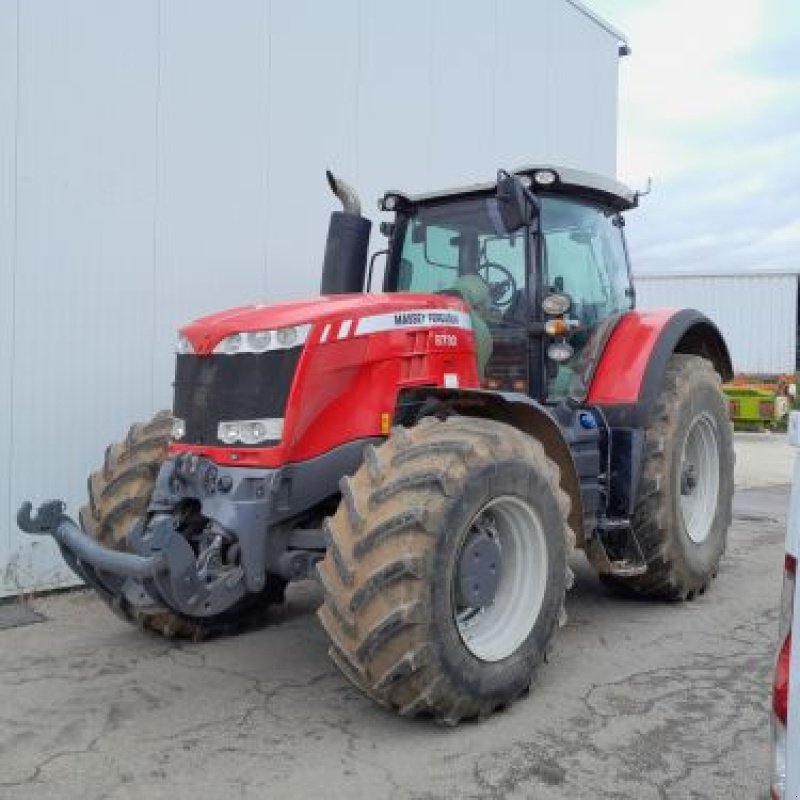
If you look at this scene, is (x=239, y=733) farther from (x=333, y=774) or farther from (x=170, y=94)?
(x=170, y=94)

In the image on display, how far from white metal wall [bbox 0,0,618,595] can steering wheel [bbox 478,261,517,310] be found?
8.21 feet

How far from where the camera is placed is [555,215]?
5.29 metres

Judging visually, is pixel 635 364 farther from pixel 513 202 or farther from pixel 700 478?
pixel 513 202

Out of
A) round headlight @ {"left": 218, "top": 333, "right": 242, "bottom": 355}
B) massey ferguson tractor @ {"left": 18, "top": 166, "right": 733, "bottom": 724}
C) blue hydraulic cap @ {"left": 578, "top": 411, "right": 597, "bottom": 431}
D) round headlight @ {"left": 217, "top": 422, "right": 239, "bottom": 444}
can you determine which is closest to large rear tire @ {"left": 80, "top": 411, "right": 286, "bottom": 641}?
massey ferguson tractor @ {"left": 18, "top": 166, "right": 733, "bottom": 724}

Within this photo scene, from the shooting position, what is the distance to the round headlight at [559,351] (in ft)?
16.6

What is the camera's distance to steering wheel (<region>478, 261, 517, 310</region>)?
16.8 ft

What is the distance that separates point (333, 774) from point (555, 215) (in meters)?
3.26

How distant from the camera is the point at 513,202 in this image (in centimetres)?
465

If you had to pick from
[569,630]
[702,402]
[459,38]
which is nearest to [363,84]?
[459,38]

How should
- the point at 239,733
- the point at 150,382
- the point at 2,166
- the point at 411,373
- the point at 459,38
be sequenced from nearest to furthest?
the point at 239,733, the point at 411,373, the point at 2,166, the point at 150,382, the point at 459,38

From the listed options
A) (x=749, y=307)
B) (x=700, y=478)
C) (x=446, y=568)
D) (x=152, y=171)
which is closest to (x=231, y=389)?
(x=446, y=568)

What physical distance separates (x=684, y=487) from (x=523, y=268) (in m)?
1.85

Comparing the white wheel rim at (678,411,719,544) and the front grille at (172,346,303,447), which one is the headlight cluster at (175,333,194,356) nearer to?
the front grille at (172,346,303,447)

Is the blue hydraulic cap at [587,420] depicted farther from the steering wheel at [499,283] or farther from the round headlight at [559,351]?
the steering wheel at [499,283]
